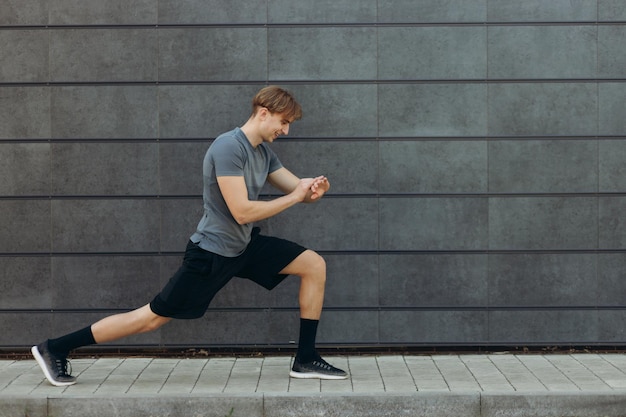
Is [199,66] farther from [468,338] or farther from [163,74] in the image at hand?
[468,338]

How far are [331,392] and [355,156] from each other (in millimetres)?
2107

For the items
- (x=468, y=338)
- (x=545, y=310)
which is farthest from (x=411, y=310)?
(x=545, y=310)

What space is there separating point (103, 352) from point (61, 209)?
45.0 inches

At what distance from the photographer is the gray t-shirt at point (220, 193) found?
6.64m

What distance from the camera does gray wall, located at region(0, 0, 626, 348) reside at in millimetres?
7902

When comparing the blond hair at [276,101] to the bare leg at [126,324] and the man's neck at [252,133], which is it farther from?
the bare leg at [126,324]

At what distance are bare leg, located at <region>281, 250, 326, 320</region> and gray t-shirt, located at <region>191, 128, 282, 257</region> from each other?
1.25 feet

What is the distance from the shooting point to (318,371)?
6996 millimetres

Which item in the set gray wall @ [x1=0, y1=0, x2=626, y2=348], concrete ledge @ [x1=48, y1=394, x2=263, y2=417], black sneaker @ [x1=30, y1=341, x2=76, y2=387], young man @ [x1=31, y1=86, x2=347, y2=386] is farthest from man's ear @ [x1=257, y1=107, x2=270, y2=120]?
black sneaker @ [x1=30, y1=341, x2=76, y2=387]

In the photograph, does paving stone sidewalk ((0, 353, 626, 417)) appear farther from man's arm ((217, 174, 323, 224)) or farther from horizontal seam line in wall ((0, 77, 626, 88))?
horizontal seam line in wall ((0, 77, 626, 88))

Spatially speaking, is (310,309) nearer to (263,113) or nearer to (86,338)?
(263,113)

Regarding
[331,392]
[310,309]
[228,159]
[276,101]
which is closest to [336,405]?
[331,392]

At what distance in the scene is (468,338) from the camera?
7965mm

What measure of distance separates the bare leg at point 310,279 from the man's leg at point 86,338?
912 mm
